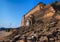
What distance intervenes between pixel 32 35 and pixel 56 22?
11.1 feet

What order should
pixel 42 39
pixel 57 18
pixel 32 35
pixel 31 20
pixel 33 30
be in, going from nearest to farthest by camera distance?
1. pixel 42 39
2. pixel 32 35
3. pixel 33 30
4. pixel 57 18
5. pixel 31 20

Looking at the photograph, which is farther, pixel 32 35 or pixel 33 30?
pixel 33 30

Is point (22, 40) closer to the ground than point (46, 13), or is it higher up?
closer to the ground

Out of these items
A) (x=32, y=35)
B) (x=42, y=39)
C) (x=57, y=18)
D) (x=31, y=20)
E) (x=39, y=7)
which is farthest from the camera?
(x=39, y=7)

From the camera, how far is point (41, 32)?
17.8m

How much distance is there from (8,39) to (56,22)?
5356 millimetres

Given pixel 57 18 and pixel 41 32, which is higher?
pixel 57 18

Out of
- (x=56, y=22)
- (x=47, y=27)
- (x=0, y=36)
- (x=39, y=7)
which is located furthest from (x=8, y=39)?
(x=39, y=7)

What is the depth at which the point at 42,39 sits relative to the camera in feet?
53.0

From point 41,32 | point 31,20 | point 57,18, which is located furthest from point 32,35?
point 31,20

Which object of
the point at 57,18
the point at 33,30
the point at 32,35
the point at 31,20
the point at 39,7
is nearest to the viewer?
the point at 32,35

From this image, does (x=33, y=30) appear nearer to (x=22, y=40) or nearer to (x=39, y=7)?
(x=22, y=40)

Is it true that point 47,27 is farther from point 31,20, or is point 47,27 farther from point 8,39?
point 31,20

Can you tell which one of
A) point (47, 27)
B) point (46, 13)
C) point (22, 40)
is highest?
point (46, 13)
